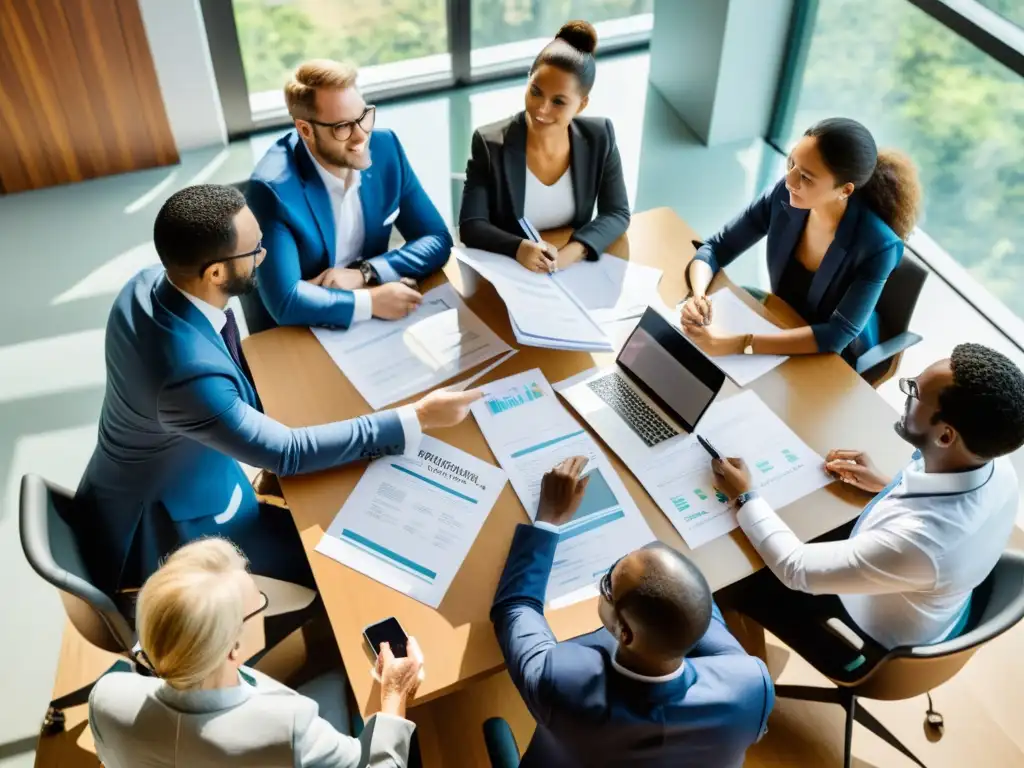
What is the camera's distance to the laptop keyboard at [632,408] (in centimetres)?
207

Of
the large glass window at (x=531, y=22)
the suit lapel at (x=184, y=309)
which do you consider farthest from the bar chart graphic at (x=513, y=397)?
the large glass window at (x=531, y=22)

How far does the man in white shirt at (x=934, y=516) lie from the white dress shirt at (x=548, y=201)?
1.08 metres

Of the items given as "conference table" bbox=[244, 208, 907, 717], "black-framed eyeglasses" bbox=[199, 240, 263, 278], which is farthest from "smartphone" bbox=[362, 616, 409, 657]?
"black-framed eyeglasses" bbox=[199, 240, 263, 278]

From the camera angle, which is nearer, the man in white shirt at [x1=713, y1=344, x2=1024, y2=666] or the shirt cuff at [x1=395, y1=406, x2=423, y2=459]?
the man in white shirt at [x1=713, y1=344, x2=1024, y2=666]

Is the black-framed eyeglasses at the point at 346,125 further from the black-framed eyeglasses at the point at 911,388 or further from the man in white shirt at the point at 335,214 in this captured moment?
the black-framed eyeglasses at the point at 911,388

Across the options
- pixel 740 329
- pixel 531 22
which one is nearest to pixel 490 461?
pixel 740 329

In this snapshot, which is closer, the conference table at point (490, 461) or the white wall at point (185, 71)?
the conference table at point (490, 461)

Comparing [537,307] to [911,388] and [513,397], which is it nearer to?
[513,397]

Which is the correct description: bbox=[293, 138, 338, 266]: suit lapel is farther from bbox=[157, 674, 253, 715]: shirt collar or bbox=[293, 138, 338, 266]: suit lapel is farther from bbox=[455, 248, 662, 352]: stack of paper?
bbox=[157, 674, 253, 715]: shirt collar

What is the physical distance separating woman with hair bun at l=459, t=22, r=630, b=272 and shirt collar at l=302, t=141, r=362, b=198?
12.8 inches

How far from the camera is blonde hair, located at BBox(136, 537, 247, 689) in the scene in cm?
142

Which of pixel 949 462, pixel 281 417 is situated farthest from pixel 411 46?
pixel 949 462

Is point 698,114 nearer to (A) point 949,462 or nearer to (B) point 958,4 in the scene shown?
(B) point 958,4

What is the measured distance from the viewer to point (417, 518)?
6.17 ft
